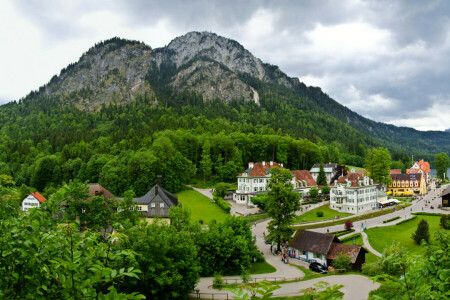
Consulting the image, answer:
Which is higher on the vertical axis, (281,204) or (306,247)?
(281,204)

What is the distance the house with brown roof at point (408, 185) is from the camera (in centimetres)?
8800

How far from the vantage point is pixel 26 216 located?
680 cm

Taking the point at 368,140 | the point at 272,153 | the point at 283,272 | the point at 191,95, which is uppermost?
the point at 191,95

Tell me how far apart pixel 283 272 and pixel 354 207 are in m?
34.0

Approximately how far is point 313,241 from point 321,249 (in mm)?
1751

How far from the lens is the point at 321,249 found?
117 feet

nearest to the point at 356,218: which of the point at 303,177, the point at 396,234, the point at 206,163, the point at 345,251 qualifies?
the point at 396,234

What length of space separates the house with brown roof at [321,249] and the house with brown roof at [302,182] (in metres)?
33.9

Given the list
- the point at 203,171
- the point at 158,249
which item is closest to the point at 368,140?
the point at 203,171

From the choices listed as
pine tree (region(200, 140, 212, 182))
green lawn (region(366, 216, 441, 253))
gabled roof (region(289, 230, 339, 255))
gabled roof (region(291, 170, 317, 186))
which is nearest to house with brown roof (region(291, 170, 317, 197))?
gabled roof (region(291, 170, 317, 186))

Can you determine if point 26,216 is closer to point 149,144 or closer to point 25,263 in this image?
point 25,263

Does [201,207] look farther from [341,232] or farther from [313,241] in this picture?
[313,241]

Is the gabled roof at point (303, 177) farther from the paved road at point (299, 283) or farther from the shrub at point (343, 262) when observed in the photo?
the shrub at point (343, 262)

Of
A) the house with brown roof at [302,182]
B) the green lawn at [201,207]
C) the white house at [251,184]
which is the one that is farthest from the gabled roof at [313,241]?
the house with brown roof at [302,182]
